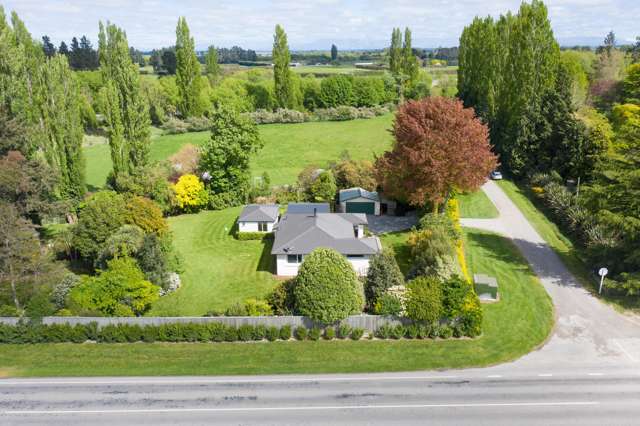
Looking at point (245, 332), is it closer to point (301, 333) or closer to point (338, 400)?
point (301, 333)

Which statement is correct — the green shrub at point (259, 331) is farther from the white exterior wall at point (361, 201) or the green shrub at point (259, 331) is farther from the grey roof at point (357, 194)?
the grey roof at point (357, 194)

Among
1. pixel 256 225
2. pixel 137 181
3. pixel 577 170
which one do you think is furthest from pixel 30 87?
pixel 577 170

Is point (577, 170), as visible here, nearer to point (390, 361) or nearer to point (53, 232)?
point (390, 361)

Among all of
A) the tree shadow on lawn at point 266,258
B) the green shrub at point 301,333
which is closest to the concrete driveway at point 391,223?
the tree shadow on lawn at point 266,258

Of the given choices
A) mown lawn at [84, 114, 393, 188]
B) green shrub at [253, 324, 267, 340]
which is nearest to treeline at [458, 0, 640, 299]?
mown lawn at [84, 114, 393, 188]

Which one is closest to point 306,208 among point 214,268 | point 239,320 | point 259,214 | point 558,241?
point 259,214

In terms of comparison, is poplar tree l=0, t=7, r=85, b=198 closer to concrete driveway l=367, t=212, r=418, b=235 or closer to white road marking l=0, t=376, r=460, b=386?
white road marking l=0, t=376, r=460, b=386
